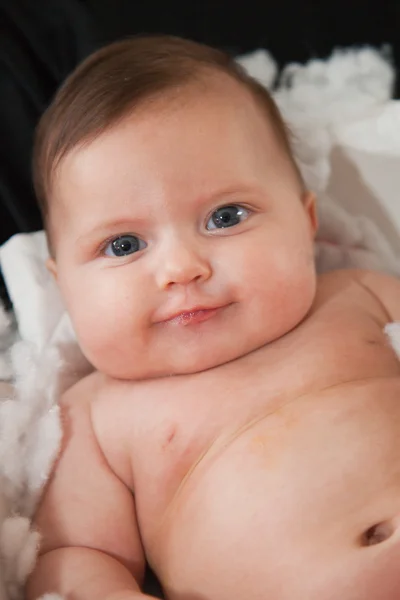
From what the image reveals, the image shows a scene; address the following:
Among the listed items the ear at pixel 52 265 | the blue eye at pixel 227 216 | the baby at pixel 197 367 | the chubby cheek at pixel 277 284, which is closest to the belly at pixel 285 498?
the baby at pixel 197 367

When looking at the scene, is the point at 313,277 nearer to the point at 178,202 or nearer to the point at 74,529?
the point at 178,202

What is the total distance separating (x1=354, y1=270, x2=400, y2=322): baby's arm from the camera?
1.05m

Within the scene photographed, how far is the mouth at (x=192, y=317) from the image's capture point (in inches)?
34.8

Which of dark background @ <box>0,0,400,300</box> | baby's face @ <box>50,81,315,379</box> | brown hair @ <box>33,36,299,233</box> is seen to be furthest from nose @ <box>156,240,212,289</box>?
dark background @ <box>0,0,400,300</box>

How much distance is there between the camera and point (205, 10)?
1309 millimetres

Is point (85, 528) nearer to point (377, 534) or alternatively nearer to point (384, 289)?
point (377, 534)

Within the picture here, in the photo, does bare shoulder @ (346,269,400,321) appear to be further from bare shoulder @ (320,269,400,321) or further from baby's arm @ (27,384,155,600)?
baby's arm @ (27,384,155,600)

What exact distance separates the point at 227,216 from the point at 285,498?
34 centimetres

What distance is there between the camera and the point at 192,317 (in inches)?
34.8

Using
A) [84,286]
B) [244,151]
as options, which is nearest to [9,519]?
[84,286]

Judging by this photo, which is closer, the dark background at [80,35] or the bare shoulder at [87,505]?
the bare shoulder at [87,505]

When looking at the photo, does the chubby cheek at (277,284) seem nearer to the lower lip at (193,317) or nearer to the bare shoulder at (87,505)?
the lower lip at (193,317)

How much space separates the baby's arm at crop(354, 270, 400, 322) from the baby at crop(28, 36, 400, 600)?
0.21ft

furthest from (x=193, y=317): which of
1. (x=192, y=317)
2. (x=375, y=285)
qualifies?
(x=375, y=285)
